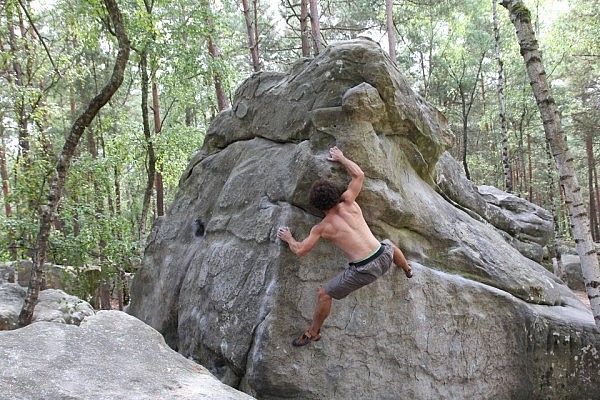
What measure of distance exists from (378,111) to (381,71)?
0.65 metres

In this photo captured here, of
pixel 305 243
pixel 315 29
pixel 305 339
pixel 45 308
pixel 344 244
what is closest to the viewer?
pixel 344 244

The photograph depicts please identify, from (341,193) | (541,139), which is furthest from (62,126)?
(541,139)

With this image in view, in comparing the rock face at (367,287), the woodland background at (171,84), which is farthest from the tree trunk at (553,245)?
the rock face at (367,287)

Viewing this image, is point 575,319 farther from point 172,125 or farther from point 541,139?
point 541,139

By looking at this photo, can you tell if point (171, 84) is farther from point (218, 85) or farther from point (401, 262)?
point (401, 262)

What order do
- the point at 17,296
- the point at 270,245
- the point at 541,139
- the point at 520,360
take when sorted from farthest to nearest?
1. the point at 541,139
2. the point at 17,296
3. the point at 520,360
4. the point at 270,245

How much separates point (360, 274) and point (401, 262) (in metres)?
0.92

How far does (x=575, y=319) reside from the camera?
6.99m

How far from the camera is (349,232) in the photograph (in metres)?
5.46

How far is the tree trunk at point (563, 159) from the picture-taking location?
21.6 feet

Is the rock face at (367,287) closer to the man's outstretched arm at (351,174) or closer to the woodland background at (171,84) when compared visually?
the man's outstretched arm at (351,174)

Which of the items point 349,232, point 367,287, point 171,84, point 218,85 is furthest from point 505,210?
point 171,84

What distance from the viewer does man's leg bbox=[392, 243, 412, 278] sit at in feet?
19.6

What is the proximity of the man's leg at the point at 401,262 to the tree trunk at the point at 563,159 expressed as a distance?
8.73ft
